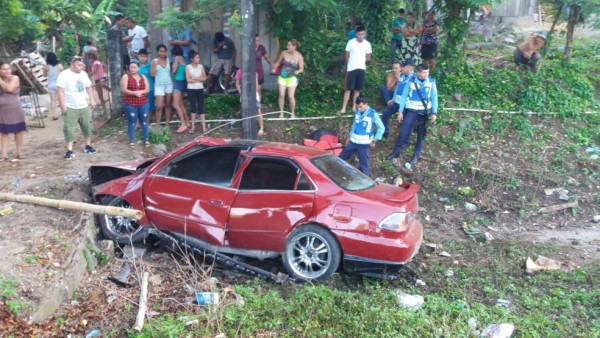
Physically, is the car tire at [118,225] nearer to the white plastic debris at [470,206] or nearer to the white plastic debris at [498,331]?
the white plastic debris at [498,331]

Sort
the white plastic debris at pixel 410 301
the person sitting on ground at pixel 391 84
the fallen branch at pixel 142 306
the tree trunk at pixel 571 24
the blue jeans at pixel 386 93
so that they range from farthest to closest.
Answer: the tree trunk at pixel 571 24 < the blue jeans at pixel 386 93 < the person sitting on ground at pixel 391 84 < the white plastic debris at pixel 410 301 < the fallen branch at pixel 142 306

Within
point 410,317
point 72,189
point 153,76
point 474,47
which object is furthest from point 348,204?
point 474,47

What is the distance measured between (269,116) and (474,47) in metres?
7.50

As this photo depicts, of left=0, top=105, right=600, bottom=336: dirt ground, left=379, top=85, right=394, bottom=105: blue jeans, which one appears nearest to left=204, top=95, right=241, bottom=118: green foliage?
left=0, top=105, right=600, bottom=336: dirt ground

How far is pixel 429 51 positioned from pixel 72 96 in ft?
24.7

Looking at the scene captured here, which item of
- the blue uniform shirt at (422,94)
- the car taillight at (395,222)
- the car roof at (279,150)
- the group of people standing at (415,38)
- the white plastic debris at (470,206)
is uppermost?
the group of people standing at (415,38)

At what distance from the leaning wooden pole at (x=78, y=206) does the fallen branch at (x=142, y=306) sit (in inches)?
44.7

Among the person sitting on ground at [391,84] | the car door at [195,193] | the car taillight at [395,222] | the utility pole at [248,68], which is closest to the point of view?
the car taillight at [395,222]

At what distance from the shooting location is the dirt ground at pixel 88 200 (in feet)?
19.2

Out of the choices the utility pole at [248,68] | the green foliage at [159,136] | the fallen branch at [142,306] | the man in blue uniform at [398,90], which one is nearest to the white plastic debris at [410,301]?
the fallen branch at [142,306]

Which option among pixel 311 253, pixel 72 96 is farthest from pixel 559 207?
pixel 72 96

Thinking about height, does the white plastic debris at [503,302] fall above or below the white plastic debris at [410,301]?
below

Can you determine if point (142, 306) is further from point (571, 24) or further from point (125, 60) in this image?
point (571, 24)

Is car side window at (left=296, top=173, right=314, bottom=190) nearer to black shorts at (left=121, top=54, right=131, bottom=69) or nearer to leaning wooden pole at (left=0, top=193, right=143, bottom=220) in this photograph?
leaning wooden pole at (left=0, top=193, right=143, bottom=220)
